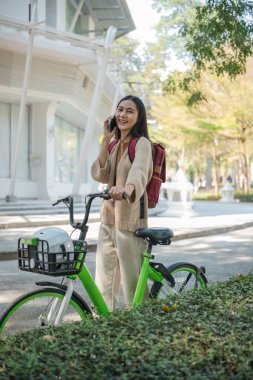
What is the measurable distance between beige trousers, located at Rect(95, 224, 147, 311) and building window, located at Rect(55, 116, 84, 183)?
86.1ft

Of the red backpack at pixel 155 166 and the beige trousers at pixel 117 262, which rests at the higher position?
the red backpack at pixel 155 166

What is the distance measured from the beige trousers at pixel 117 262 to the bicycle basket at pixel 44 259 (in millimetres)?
814

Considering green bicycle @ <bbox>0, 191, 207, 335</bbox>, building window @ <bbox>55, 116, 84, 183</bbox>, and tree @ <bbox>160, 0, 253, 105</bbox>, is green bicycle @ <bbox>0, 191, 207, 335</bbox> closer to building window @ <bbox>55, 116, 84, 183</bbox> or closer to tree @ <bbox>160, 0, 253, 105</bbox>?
tree @ <bbox>160, 0, 253, 105</bbox>

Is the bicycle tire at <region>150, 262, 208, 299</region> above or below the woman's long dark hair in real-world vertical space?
below

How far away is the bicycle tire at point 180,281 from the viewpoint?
4773 millimetres

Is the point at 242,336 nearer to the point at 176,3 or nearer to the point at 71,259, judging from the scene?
the point at 71,259

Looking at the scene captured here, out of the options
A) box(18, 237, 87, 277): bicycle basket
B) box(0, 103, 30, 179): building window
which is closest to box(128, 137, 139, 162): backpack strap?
box(18, 237, 87, 277): bicycle basket

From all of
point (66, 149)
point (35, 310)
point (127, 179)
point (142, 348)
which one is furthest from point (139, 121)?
point (66, 149)

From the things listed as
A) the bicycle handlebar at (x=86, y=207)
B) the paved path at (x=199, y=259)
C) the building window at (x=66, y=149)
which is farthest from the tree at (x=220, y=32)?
the building window at (x=66, y=149)

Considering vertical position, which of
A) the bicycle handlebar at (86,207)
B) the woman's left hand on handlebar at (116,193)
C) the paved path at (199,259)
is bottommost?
the paved path at (199,259)

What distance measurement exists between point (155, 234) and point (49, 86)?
22987 millimetres

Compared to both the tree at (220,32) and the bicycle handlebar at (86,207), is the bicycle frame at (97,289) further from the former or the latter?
the tree at (220,32)

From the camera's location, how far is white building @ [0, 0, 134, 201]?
2392 cm

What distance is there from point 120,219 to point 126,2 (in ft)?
83.1
